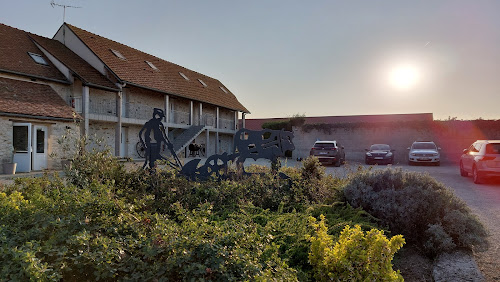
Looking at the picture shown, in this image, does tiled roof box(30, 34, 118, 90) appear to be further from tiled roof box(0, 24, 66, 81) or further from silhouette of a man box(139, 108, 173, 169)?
Answer: silhouette of a man box(139, 108, 173, 169)

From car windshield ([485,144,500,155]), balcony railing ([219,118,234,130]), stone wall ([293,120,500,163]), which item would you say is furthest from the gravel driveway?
balcony railing ([219,118,234,130])

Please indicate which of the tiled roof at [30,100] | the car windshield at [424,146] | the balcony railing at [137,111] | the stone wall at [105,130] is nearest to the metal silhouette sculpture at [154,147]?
the tiled roof at [30,100]

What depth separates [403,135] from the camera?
22812 mm

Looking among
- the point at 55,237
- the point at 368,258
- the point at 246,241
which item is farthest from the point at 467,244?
the point at 55,237

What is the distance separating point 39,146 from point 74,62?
603cm

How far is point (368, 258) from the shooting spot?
8.06ft

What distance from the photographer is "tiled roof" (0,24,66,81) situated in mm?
15609

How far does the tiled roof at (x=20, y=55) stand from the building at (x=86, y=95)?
0.05 meters

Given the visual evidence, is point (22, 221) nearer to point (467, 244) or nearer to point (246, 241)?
point (246, 241)

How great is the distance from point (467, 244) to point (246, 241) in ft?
9.83

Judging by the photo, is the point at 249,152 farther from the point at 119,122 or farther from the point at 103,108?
the point at 103,108

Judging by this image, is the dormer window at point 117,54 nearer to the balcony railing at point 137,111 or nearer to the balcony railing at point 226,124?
the balcony railing at point 137,111

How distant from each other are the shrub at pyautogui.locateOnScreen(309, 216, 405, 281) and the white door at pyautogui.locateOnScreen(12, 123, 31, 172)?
1530 centimetres

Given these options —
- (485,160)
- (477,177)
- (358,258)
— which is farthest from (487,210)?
(358,258)
